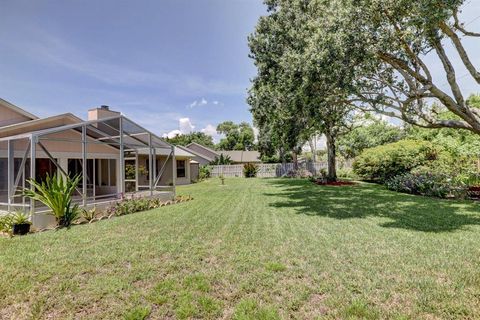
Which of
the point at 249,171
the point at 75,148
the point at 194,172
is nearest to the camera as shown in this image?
the point at 75,148

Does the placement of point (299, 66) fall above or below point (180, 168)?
above

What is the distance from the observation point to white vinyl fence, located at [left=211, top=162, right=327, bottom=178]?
28828 mm

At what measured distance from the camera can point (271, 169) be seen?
31.1m

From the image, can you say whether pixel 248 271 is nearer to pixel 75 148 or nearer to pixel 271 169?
pixel 75 148

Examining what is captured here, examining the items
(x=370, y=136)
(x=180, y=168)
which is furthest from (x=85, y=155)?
(x=370, y=136)

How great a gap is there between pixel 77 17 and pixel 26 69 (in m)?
4.18

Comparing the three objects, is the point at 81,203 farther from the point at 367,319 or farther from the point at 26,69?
the point at 367,319

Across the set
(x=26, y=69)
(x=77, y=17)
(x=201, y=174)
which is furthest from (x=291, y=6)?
(x=201, y=174)

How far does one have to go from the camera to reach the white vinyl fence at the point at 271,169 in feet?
94.6

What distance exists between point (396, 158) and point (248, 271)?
16.2m

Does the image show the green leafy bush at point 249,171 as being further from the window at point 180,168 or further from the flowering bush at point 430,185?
the flowering bush at point 430,185

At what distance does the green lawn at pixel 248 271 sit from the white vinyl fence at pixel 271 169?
69.2ft

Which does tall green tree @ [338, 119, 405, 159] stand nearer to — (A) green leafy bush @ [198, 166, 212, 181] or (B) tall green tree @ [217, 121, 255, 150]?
(A) green leafy bush @ [198, 166, 212, 181]

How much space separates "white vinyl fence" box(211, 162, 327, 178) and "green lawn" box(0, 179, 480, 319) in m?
21.1
